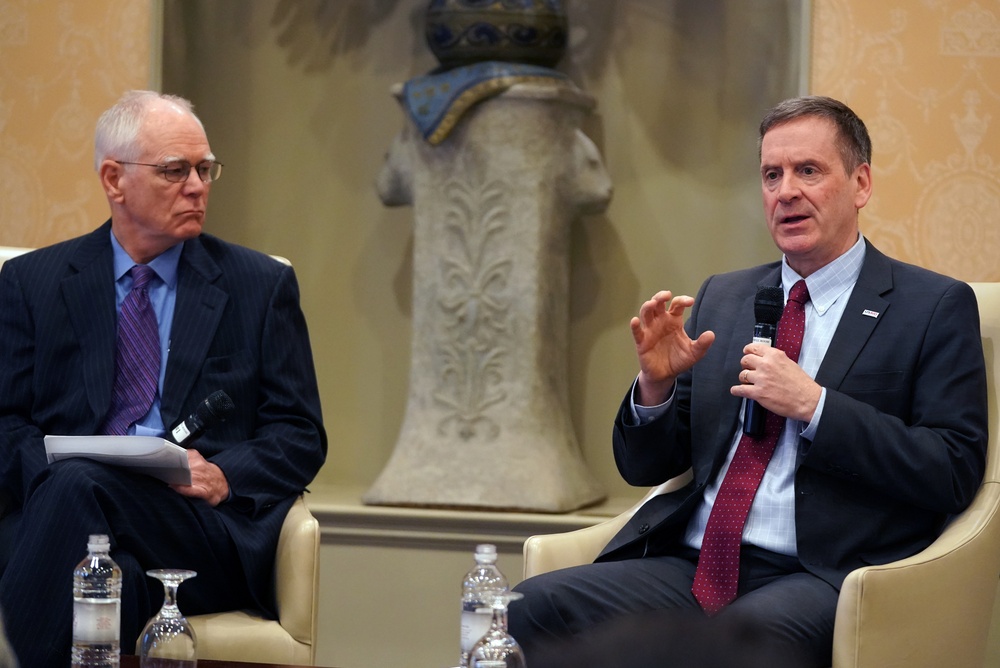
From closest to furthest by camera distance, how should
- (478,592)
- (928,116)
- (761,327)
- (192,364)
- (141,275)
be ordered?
1. (478,592)
2. (761,327)
3. (192,364)
4. (141,275)
5. (928,116)

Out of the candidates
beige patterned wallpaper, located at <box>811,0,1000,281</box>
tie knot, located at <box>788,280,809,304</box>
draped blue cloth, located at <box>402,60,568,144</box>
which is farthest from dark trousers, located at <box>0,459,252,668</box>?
beige patterned wallpaper, located at <box>811,0,1000,281</box>

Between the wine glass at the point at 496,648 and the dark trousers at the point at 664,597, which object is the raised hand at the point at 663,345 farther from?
the wine glass at the point at 496,648

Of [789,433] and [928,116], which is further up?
[928,116]

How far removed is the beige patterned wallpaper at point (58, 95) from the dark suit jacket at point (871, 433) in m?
2.08

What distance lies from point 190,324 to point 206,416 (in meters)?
0.35

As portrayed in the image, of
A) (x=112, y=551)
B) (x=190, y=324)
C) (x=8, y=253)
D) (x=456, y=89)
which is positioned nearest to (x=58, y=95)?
(x=8, y=253)

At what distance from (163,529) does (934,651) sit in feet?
4.68

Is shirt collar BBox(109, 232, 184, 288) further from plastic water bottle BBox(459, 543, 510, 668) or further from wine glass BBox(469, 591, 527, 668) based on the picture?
wine glass BBox(469, 591, 527, 668)

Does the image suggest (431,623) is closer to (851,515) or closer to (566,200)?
(566,200)

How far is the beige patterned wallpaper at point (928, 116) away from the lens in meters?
3.36

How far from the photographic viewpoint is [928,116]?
11.1 ft

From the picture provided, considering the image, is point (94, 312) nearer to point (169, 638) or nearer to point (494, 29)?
point (169, 638)

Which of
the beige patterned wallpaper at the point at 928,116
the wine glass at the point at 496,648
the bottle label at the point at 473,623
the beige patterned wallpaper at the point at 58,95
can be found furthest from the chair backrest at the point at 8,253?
the beige patterned wallpaper at the point at 928,116

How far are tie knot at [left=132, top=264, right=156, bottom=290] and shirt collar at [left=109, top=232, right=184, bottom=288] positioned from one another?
1 cm
